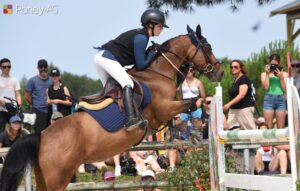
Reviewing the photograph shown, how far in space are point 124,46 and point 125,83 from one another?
466 mm

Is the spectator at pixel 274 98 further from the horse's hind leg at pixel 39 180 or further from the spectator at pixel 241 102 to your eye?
the horse's hind leg at pixel 39 180

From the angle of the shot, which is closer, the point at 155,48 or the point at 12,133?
the point at 155,48

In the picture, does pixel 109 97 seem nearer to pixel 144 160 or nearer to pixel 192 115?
pixel 192 115

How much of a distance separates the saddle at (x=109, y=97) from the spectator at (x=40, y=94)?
3.18 meters

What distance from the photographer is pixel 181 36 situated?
8.26 metres

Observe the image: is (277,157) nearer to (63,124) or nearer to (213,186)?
(213,186)

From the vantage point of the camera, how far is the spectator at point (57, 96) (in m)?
10.6

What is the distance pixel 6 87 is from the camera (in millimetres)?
10602

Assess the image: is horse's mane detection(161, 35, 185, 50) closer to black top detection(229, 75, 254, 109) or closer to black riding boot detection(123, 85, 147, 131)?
black riding boot detection(123, 85, 147, 131)

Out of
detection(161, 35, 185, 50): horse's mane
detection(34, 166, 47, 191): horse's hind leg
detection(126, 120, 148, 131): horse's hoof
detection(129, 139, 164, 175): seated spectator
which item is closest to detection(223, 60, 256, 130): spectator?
detection(129, 139, 164, 175): seated spectator

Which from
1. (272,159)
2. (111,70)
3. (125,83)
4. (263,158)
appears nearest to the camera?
(125,83)

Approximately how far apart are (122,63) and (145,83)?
0.35 metres

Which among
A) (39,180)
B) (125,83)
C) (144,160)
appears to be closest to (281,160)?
(144,160)

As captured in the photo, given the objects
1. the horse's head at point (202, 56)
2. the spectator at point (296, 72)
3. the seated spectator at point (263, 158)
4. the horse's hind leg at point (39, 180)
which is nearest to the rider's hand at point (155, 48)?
the horse's head at point (202, 56)
